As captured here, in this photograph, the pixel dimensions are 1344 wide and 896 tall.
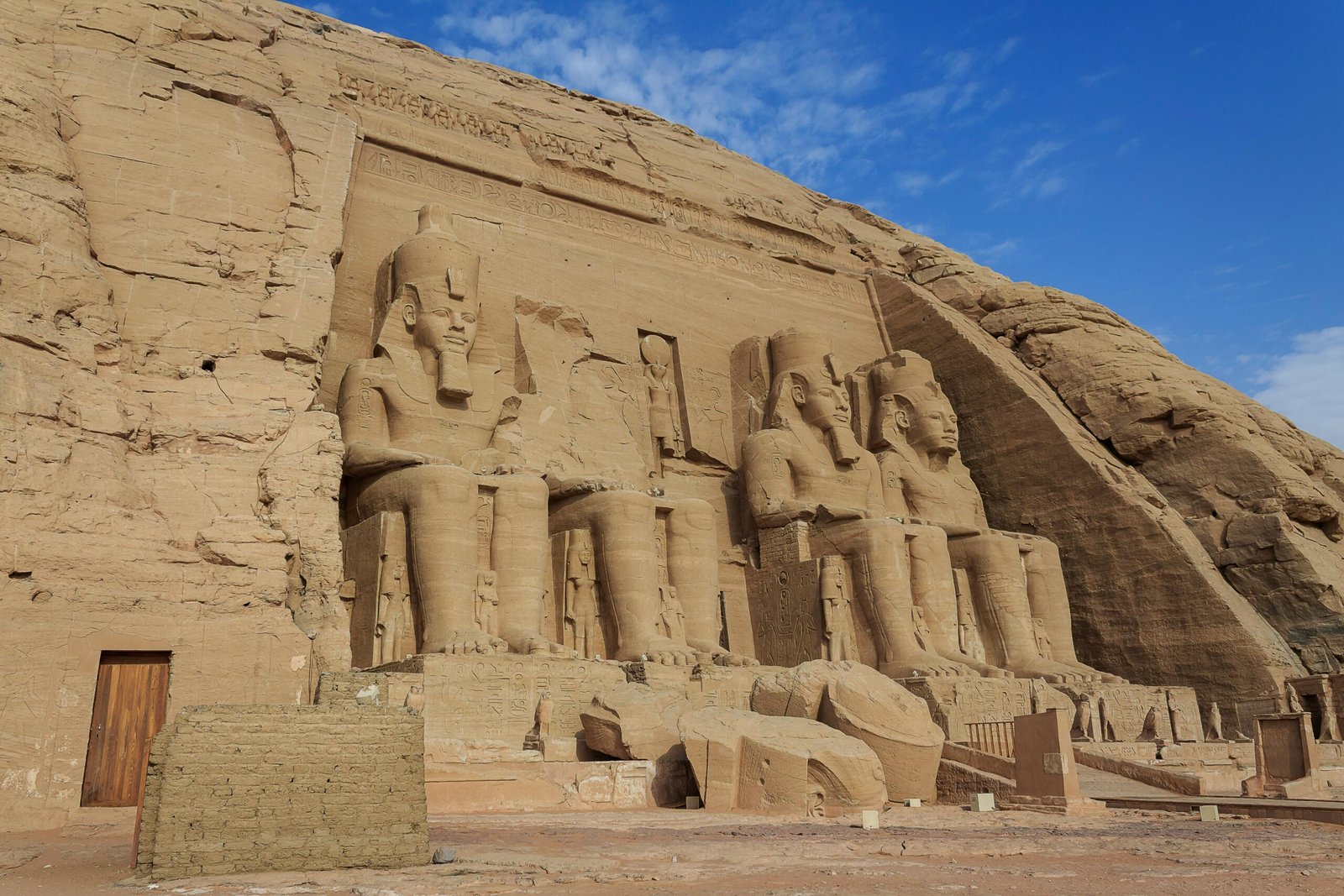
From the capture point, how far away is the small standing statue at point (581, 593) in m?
8.16

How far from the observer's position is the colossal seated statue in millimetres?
8867

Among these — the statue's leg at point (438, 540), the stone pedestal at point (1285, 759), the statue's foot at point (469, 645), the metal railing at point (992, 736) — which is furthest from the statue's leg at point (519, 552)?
the stone pedestal at point (1285, 759)

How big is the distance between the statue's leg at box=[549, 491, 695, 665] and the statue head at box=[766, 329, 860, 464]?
247cm

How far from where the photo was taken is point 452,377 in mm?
8609

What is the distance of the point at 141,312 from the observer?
6.42 metres

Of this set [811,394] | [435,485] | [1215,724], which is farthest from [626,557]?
[1215,724]

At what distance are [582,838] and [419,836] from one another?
0.69m

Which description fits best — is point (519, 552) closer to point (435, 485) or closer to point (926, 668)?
point (435, 485)

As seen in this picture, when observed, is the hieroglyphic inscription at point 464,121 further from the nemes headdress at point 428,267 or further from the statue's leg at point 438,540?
the statue's leg at point 438,540

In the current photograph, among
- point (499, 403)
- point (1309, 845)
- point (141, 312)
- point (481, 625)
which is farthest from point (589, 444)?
point (1309, 845)

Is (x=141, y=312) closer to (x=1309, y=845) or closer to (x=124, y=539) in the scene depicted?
(x=124, y=539)

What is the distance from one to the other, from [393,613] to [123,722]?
2524 mm

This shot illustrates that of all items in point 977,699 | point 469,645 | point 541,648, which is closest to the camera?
point 469,645

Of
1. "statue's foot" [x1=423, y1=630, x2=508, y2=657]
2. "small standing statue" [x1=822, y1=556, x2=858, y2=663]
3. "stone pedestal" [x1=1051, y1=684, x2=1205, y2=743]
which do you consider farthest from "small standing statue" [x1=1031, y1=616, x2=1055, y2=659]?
"statue's foot" [x1=423, y1=630, x2=508, y2=657]
